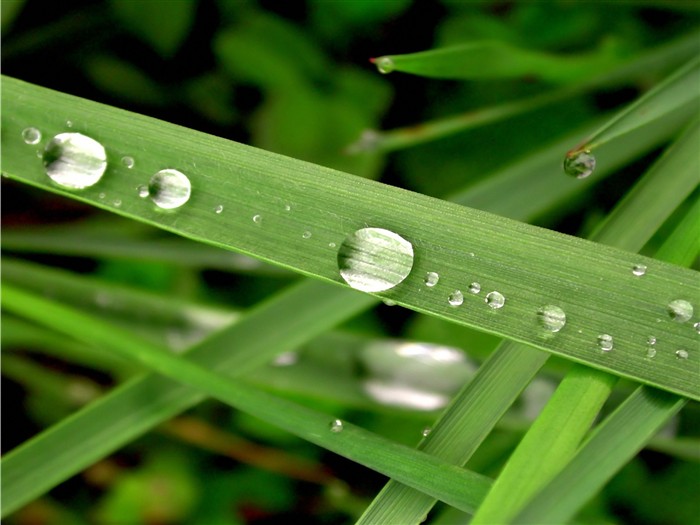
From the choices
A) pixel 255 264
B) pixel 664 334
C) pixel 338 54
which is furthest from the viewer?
pixel 338 54

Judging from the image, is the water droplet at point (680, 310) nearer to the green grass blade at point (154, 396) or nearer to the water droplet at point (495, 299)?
the water droplet at point (495, 299)

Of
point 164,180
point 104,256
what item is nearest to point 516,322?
point 164,180

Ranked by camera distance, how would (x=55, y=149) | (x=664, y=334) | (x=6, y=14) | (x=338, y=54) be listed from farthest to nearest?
(x=338, y=54) → (x=6, y=14) → (x=55, y=149) → (x=664, y=334)

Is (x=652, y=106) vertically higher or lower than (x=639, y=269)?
higher

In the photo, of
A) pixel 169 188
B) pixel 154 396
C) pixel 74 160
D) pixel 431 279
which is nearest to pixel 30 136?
pixel 74 160

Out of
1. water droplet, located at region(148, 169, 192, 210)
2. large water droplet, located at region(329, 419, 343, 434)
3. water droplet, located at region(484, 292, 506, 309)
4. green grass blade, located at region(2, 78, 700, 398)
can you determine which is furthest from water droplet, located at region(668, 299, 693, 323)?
water droplet, located at region(148, 169, 192, 210)

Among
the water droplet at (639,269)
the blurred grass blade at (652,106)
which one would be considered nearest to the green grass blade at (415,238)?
the water droplet at (639,269)

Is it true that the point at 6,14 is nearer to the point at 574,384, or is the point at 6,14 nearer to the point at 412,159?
the point at 412,159

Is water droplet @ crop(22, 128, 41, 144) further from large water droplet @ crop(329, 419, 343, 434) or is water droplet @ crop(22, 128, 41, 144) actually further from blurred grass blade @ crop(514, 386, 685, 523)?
blurred grass blade @ crop(514, 386, 685, 523)

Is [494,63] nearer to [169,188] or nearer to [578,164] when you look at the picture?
[578,164]
